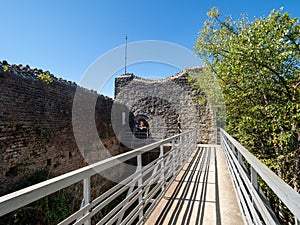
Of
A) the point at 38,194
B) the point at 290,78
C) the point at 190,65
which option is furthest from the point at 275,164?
the point at 190,65

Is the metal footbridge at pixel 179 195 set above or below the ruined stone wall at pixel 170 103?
below

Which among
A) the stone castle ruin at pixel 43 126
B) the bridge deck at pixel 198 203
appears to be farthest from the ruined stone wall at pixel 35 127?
the bridge deck at pixel 198 203

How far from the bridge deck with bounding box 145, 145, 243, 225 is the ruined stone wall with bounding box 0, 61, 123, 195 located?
3.35m

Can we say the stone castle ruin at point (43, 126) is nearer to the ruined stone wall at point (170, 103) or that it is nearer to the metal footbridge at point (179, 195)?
the metal footbridge at point (179, 195)

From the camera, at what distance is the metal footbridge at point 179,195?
0.73 m

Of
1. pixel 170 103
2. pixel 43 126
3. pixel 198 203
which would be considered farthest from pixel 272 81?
pixel 170 103

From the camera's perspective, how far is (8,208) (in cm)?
56

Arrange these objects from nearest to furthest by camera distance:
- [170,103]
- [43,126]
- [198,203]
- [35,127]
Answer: [198,203]
[35,127]
[43,126]
[170,103]

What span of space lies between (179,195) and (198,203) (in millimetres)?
332

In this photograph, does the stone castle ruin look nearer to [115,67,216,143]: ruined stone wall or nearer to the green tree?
[115,67,216,143]: ruined stone wall

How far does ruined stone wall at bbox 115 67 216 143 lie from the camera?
11.6m

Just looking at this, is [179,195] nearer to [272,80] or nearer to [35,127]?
[272,80]

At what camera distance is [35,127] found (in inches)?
166

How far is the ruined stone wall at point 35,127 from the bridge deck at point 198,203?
335 cm
